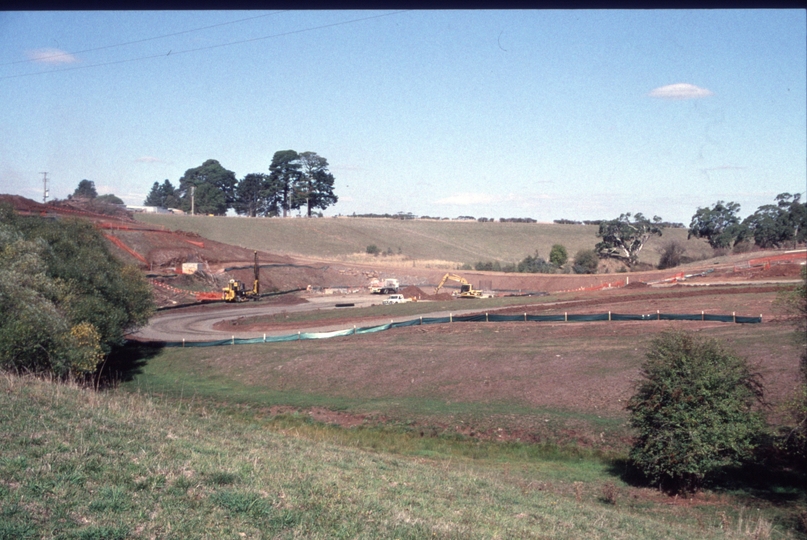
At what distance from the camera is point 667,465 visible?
19156 millimetres

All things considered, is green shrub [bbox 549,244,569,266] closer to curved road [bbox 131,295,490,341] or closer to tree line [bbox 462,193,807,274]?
tree line [bbox 462,193,807,274]

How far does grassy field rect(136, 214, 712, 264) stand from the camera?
11319 cm

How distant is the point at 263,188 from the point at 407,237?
30.3 meters

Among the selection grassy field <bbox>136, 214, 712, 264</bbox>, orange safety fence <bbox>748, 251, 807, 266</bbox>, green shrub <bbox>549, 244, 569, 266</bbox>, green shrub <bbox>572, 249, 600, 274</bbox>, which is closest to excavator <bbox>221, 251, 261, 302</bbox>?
grassy field <bbox>136, 214, 712, 264</bbox>

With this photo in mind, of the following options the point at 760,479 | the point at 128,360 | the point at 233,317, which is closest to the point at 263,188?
the point at 233,317

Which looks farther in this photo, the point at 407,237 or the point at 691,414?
the point at 407,237

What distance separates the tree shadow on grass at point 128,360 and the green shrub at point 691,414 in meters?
25.7

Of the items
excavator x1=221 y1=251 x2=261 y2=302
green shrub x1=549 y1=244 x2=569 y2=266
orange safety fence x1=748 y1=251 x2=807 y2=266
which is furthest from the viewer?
green shrub x1=549 y1=244 x2=569 y2=266

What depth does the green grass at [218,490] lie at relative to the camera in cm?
710

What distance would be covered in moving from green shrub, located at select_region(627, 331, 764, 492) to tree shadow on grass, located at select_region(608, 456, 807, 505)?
67 cm

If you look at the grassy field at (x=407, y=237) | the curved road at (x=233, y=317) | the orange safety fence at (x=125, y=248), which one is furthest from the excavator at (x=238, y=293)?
the grassy field at (x=407, y=237)

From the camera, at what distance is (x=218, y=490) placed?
27.6 ft

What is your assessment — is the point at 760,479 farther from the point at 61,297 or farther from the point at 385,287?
the point at 385,287

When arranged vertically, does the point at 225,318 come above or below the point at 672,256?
below
